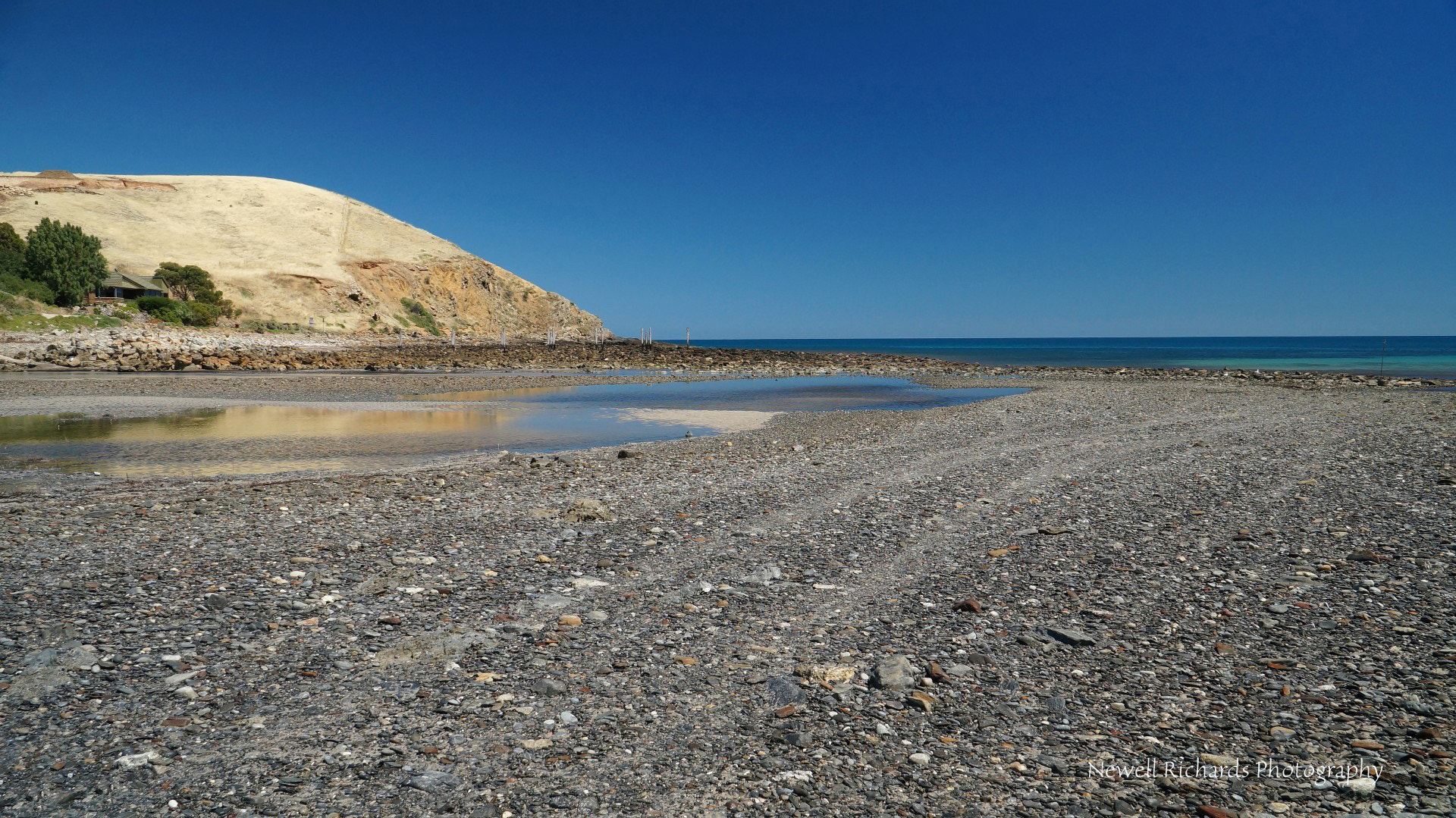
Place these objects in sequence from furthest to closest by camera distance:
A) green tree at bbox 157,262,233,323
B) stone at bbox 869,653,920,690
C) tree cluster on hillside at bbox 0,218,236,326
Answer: green tree at bbox 157,262,233,323
tree cluster on hillside at bbox 0,218,236,326
stone at bbox 869,653,920,690

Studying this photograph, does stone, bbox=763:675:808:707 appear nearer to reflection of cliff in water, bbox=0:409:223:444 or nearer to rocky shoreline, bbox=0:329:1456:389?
reflection of cliff in water, bbox=0:409:223:444

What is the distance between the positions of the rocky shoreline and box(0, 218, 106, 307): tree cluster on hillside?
42.8 feet

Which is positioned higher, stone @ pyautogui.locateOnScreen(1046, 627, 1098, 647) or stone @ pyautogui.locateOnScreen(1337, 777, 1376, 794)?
stone @ pyautogui.locateOnScreen(1046, 627, 1098, 647)

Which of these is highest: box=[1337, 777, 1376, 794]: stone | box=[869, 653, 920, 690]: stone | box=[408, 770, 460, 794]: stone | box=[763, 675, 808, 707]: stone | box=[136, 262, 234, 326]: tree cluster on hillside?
box=[136, 262, 234, 326]: tree cluster on hillside

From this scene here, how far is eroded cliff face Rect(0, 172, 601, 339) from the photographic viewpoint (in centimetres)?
8144

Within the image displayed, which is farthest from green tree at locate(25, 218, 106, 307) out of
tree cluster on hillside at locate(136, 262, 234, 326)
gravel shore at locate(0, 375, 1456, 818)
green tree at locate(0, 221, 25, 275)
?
gravel shore at locate(0, 375, 1456, 818)

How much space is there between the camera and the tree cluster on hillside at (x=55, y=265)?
195 feet

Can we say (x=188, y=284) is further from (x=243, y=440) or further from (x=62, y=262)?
(x=243, y=440)

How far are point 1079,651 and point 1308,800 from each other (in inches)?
66.4

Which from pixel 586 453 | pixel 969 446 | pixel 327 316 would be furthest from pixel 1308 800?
pixel 327 316

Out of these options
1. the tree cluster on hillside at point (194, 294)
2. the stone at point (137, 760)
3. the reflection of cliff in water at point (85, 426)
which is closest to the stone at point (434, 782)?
the stone at point (137, 760)

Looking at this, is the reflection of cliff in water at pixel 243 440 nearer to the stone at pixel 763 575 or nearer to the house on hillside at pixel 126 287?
the stone at pixel 763 575

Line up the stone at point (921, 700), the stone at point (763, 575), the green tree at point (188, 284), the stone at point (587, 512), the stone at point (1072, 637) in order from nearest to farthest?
1. the stone at point (921, 700)
2. the stone at point (1072, 637)
3. the stone at point (763, 575)
4. the stone at point (587, 512)
5. the green tree at point (188, 284)

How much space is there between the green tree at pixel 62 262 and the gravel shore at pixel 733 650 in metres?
68.9
